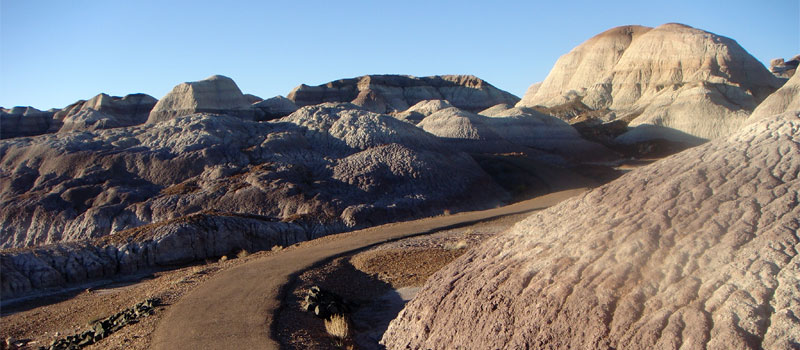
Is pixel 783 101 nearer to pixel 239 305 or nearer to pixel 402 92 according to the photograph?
pixel 239 305

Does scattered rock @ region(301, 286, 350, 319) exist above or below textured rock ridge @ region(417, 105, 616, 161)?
below

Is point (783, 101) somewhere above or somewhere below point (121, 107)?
below

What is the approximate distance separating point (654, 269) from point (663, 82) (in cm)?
5418

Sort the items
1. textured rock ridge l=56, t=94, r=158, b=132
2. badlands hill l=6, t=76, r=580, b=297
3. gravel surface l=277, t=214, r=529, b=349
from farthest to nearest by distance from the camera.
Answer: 1. textured rock ridge l=56, t=94, r=158, b=132
2. badlands hill l=6, t=76, r=580, b=297
3. gravel surface l=277, t=214, r=529, b=349

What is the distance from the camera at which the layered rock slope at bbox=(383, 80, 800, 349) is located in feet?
17.6

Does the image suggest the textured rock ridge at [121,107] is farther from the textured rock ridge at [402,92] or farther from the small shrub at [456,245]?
the small shrub at [456,245]

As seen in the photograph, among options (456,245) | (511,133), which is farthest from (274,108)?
(456,245)

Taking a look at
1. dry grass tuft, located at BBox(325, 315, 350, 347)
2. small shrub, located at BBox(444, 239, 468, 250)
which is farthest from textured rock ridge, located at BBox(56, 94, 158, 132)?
dry grass tuft, located at BBox(325, 315, 350, 347)

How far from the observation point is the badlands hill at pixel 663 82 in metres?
44.6

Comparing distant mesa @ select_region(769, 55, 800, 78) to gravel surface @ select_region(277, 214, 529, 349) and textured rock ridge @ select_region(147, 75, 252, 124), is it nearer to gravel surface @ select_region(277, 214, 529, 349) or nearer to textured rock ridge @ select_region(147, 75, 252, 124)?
textured rock ridge @ select_region(147, 75, 252, 124)

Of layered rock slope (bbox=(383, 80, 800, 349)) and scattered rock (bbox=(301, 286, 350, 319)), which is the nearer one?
layered rock slope (bbox=(383, 80, 800, 349))

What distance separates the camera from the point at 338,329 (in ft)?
27.5

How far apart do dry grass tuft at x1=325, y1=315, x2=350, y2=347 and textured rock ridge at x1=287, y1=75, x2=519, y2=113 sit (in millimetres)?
65597

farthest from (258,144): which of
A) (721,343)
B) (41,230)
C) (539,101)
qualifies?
(539,101)
